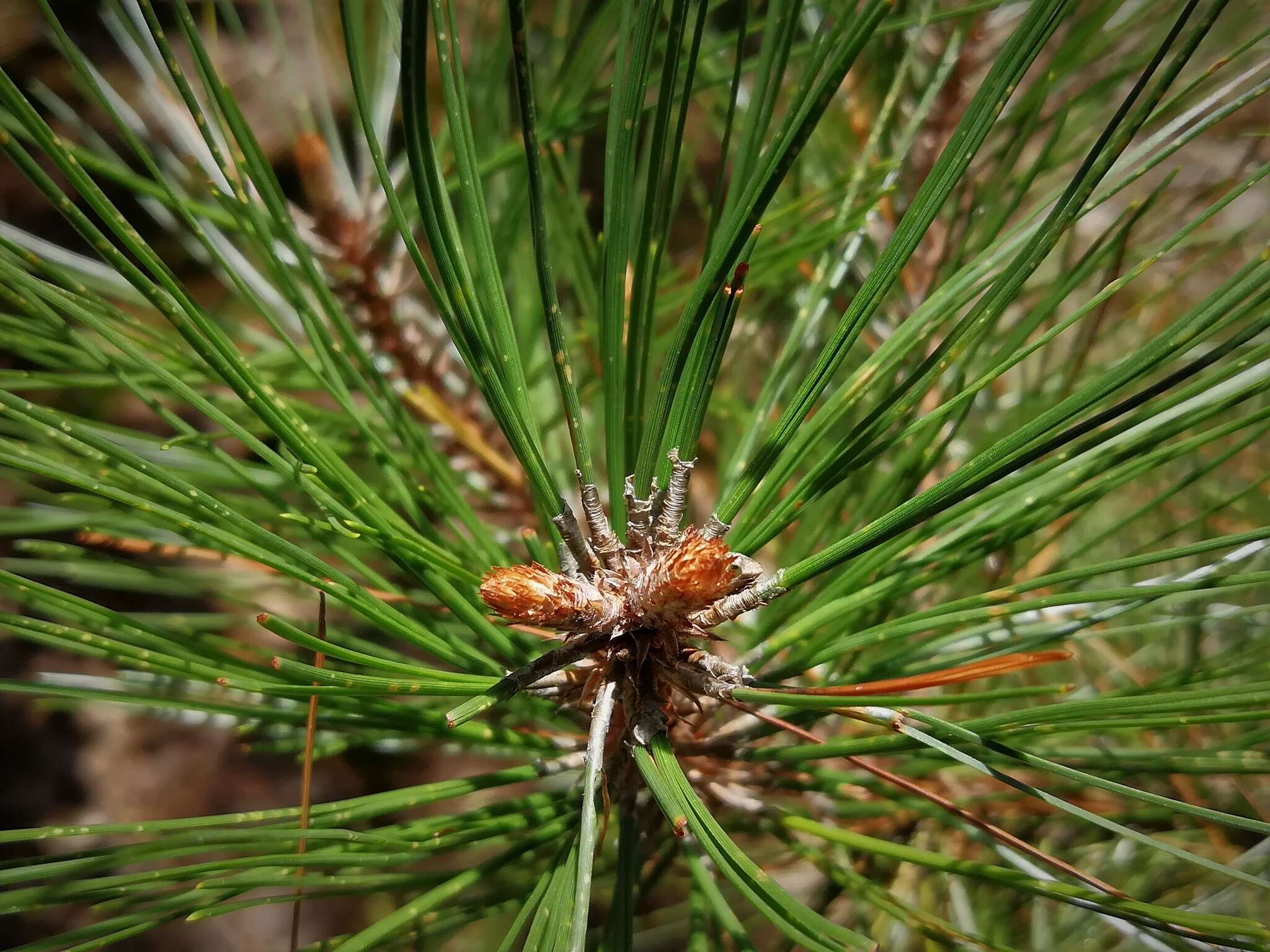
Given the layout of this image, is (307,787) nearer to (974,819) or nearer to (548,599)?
(548,599)

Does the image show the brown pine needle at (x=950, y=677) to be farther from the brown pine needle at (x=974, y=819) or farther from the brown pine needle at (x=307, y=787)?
the brown pine needle at (x=307, y=787)

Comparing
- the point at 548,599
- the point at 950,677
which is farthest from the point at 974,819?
the point at 548,599

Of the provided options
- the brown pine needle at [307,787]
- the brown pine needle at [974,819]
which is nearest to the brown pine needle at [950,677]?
the brown pine needle at [974,819]

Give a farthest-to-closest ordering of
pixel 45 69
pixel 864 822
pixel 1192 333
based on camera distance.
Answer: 1. pixel 45 69
2. pixel 864 822
3. pixel 1192 333

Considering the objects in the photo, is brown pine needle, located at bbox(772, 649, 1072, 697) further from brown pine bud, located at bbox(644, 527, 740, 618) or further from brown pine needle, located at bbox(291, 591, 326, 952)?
brown pine needle, located at bbox(291, 591, 326, 952)

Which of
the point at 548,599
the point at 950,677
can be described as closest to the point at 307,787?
the point at 548,599

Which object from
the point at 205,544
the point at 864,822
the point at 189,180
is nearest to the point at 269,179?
the point at 205,544

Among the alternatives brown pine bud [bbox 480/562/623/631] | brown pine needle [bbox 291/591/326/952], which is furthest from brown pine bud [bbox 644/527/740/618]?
brown pine needle [bbox 291/591/326/952]

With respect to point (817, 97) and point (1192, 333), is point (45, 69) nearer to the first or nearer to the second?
point (817, 97)

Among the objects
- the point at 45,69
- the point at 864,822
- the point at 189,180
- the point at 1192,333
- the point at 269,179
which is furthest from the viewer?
A: the point at 45,69
